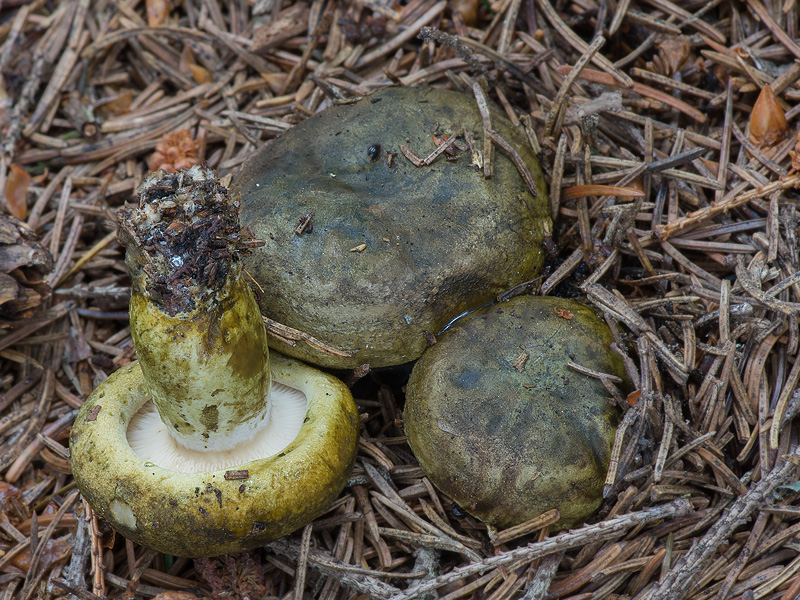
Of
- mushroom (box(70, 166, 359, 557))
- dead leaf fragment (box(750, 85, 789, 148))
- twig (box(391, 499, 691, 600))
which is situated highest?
dead leaf fragment (box(750, 85, 789, 148))

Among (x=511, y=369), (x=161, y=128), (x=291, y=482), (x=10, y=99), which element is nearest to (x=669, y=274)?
(x=511, y=369)

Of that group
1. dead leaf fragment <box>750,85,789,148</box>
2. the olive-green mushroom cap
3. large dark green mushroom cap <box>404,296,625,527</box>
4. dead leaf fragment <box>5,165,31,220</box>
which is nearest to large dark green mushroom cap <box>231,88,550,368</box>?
large dark green mushroom cap <box>404,296,625,527</box>

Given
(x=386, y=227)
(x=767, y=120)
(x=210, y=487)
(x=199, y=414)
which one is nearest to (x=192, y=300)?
(x=199, y=414)

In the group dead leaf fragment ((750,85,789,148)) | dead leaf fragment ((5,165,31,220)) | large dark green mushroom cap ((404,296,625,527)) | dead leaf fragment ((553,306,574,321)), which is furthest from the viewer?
dead leaf fragment ((5,165,31,220))

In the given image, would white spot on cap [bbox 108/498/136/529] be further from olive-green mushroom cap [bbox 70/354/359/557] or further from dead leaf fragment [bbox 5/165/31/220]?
dead leaf fragment [bbox 5/165/31/220]

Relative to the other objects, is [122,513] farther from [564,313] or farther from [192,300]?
[564,313]

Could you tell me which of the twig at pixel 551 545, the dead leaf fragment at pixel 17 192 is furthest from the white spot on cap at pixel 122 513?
the dead leaf fragment at pixel 17 192
